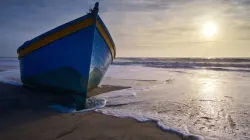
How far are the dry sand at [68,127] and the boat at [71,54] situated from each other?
2.39 ft

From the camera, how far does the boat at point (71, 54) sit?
430cm

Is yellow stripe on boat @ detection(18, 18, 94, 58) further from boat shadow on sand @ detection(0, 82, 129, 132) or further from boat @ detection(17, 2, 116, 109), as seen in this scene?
boat shadow on sand @ detection(0, 82, 129, 132)


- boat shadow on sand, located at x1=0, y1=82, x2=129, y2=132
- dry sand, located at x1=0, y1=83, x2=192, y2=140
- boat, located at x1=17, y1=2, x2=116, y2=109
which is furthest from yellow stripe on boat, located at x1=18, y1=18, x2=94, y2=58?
dry sand, located at x1=0, y1=83, x2=192, y2=140

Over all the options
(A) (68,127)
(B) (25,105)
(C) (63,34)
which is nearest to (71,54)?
(C) (63,34)

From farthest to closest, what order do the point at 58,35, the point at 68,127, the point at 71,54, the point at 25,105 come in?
the point at 58,35 < the point at 71,54 < the point at 25,105 < the point at 68,127

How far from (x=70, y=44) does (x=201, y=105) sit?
9.52ft

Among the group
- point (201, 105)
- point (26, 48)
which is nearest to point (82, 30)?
point (26, 48)

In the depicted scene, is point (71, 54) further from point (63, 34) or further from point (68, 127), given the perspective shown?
point (68, 127)

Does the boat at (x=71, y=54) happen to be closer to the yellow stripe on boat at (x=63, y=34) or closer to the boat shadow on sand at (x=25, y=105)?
the yellow stripe on boat at (x=63, y=34)

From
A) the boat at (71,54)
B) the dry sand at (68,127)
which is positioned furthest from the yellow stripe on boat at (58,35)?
the dry sand at (68,127)

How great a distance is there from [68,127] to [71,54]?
6.27 feet

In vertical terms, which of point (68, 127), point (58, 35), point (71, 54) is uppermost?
point (58, 35)

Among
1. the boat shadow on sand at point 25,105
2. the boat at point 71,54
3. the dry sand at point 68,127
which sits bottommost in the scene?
the dry sand at point 68,127

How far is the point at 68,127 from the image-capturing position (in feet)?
9.38
